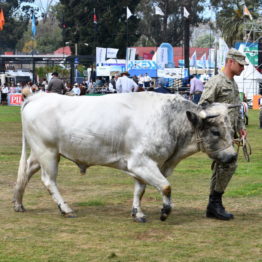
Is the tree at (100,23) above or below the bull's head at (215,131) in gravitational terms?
above

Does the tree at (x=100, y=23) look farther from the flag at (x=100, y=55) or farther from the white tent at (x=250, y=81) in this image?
the white tent at (x=250, y=81)

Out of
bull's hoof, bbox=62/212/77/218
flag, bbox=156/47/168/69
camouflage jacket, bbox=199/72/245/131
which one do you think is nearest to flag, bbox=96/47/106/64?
flag, bbox=156/47/168/69

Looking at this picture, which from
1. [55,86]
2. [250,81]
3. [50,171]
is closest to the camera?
[50,171]

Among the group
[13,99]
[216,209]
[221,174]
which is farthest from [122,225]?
[13,99]

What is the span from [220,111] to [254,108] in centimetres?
3460

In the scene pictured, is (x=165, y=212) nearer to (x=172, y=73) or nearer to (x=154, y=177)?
(x=154, y=177)

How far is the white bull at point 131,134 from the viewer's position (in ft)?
28.3

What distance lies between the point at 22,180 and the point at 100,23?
6545 centimetres

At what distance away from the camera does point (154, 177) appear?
8.54 metres

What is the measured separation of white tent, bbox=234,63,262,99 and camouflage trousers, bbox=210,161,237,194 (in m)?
37.0

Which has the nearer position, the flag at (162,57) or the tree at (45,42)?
the flag at (162,57)

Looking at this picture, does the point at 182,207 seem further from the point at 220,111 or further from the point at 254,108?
the point at 254,108

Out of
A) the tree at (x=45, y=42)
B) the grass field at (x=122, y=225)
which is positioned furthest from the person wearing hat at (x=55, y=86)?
the tree at (x=45, y=42)

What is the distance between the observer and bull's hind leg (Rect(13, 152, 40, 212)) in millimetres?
9367
